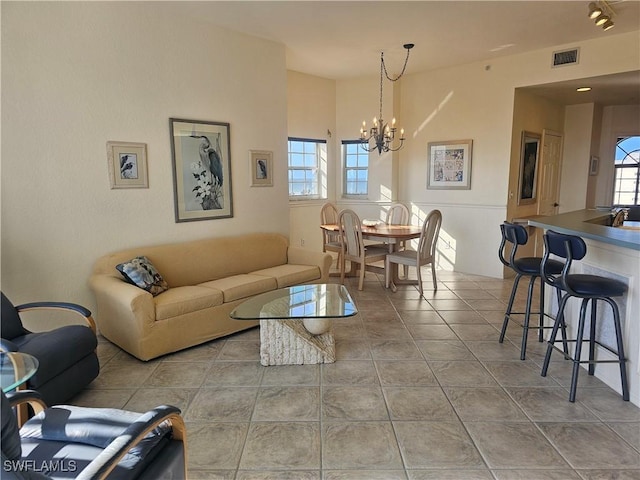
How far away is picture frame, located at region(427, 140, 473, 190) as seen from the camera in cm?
579

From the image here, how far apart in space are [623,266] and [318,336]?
214 centimetres

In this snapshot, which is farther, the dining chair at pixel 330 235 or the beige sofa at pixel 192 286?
the dining chair at pixel 330 235

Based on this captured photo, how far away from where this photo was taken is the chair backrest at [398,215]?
19.5 feet

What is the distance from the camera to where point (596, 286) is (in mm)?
2502

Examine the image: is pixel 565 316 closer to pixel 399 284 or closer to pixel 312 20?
pixel 399 284

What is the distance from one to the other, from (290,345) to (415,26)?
3.47 metres

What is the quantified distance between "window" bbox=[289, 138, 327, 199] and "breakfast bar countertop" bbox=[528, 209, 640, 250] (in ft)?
12.2

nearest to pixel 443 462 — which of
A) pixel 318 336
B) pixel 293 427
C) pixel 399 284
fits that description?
pixel 293 427

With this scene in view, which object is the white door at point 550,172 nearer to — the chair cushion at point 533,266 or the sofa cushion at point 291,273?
the chair cushion at point 533,266

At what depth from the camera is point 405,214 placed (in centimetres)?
595

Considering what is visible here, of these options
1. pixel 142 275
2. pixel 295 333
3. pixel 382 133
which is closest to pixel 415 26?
pixel 382 133

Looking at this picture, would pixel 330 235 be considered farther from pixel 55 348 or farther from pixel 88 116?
pixel 55 348

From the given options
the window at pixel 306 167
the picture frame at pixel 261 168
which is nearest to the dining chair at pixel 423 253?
the picture frame at pixel 261 168

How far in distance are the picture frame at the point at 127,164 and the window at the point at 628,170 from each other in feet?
25.1
